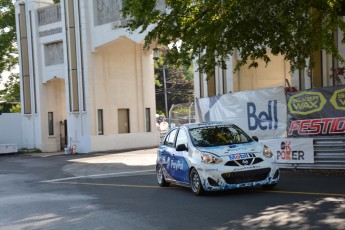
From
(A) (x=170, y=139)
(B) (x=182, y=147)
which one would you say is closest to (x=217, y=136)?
(B) (x=182, y=147)

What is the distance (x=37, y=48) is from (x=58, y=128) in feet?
18.6

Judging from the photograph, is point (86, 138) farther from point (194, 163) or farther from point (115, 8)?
point (194, 163)

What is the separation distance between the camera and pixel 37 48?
37219 millimetres

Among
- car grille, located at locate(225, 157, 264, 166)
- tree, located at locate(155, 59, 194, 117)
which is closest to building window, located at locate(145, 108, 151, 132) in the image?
car grille, located at locate(225, 157, 264, 166)

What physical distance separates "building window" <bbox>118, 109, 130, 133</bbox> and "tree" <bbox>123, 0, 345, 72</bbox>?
2047 centimetres

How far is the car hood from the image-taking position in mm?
11282

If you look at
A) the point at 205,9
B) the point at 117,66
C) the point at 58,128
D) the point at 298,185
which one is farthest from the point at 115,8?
the point at 298,185

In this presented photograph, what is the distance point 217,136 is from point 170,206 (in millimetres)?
2474

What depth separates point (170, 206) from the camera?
1043 centimetres

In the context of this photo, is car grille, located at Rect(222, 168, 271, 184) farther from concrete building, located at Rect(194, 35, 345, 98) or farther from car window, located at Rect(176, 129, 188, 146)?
concrete building, located at Rect(194, 35, 345, 98)

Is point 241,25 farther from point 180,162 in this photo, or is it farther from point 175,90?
point 175,90

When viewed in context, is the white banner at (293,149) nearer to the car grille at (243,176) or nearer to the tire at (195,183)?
the car grille at (243,176)

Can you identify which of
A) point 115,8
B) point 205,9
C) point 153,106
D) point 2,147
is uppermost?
point 115,8

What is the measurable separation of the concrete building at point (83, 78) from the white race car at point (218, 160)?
19.0m
